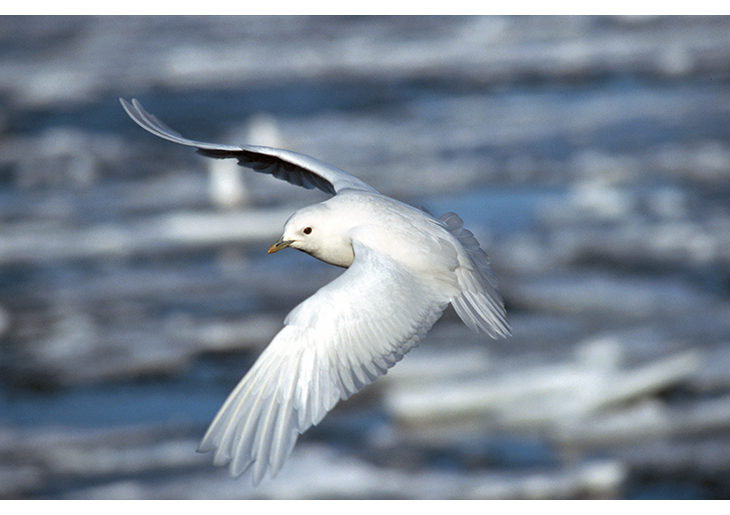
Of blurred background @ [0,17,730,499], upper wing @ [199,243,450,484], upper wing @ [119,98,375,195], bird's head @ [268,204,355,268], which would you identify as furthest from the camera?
blurred background @ [0,17,730,499]

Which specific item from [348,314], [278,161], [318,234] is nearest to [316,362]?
[348,314]

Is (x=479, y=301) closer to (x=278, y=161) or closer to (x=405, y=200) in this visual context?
(x=278, y=161)

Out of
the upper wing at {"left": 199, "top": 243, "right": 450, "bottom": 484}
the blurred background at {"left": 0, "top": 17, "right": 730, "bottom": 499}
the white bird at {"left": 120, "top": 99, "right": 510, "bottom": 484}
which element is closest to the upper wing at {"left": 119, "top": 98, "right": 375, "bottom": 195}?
the white bird at {"left": 120, "top": 99, "right": 510, "bottom": 484}

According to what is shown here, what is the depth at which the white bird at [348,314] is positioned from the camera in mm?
1093

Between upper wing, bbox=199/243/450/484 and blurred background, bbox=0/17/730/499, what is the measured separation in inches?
77.7

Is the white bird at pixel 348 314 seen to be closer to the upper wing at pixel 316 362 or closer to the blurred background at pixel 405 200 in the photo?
the upper wing at pixel 316 362

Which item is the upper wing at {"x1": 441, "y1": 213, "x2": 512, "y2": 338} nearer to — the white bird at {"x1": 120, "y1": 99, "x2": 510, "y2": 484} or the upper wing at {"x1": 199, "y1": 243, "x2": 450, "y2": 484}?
the white bird at {"x1": 120, "y1": 99, "x2": 510, "y2": 484}

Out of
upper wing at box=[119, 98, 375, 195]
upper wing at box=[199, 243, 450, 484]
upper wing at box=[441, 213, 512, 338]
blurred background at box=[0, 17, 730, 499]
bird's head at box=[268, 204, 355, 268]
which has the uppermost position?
blurred background at box=[0, 17, 730, 499]

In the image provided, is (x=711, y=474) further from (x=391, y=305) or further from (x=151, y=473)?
(x=391, y=305)

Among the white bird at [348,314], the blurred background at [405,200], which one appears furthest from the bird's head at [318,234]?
the blurred background at [405,200]

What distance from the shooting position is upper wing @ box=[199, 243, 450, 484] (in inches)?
42.7

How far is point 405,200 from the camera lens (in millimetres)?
4691

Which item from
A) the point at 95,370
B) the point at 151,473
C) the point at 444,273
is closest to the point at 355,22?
the point at 95,370

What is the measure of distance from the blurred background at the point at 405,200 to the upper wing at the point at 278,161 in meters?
1.76
